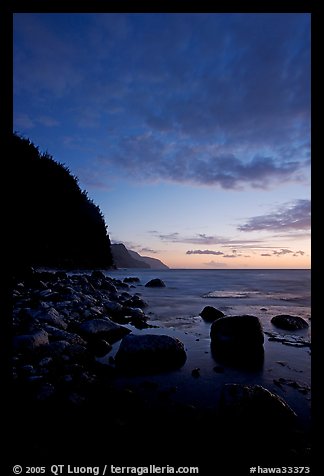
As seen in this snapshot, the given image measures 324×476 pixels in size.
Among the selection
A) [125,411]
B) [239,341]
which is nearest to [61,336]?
[125,411]

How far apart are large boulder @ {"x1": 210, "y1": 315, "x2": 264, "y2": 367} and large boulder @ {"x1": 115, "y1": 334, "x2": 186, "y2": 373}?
108 cm

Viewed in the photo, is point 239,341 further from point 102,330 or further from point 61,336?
point 61,336

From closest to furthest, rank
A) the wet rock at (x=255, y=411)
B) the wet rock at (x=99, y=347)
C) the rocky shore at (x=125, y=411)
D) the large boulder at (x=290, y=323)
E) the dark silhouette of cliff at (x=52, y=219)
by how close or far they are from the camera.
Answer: the rocky shore at (x=125, y=411) < the wet rock at (x=255, y=411) < the wet rock at (x=99, y=347) < the dark silhouette of cliff at (x=52, y=219) < the large boulder at (x=290, y=323)

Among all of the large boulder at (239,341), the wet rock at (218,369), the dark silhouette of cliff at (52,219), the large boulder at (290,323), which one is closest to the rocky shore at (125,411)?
the wet rock at (218,369)

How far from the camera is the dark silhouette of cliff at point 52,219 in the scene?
221 inches

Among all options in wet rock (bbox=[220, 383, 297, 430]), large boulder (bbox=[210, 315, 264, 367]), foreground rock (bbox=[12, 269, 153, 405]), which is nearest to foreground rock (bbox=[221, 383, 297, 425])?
wet rock (bbox=[220, 383, 297, 430])

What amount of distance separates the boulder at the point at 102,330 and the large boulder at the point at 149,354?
1201 millimetres

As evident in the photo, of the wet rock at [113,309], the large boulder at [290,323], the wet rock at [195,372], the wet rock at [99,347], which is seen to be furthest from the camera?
the wet rock at [113,309]

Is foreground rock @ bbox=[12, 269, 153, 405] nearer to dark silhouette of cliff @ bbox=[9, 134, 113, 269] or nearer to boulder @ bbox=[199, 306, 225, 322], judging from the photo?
dark silhouette of cliff @ bbox=[9, 134, 113, 269]

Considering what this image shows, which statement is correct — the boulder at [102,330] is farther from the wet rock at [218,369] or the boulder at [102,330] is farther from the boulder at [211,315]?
the boulder at [211,315]

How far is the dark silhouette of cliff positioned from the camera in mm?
5605

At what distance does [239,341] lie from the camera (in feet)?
18.3

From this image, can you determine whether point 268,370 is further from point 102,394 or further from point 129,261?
point 129,261
